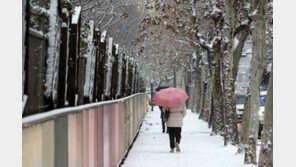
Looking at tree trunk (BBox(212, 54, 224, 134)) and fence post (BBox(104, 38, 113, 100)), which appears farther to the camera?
tree trunk (BBox(212, 54, 224, 134))

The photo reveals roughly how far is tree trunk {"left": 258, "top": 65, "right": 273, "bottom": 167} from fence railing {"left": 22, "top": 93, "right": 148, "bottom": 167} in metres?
2.36

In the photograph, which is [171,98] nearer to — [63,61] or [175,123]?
[175,123]

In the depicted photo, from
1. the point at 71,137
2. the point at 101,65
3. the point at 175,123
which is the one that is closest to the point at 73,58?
the point at 71,137

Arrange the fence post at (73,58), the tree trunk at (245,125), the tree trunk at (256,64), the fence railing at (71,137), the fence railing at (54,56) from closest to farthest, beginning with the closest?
→ 1. the fence railing at (71,137)
2. the fence railing at (54,56)
3. the fence post at (73,58)
4. the tree trunk at (256,64)
5. the tree trunk at (245,125)

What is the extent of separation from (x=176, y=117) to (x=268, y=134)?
5353 millimetres

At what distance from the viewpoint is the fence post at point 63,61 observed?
501cm

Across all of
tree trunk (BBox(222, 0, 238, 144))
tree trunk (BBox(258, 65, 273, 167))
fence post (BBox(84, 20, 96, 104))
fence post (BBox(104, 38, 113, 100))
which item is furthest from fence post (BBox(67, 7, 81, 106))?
tree trunk (BBox(222, 0, 238, 144))

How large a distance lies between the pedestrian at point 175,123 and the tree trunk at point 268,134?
495 centimetres

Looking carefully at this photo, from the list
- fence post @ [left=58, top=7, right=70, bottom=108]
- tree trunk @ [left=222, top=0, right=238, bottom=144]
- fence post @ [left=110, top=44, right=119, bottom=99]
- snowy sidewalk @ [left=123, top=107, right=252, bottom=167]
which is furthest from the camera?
tree trunk @ [left=222, top=0, right=238, bottom=144]

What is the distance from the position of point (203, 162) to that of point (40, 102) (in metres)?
7.83

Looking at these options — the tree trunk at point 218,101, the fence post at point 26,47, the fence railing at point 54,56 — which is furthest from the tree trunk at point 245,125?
the fence post at point 26,47

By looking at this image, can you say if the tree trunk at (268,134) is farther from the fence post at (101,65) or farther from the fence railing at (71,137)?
the fence post at (101,65)

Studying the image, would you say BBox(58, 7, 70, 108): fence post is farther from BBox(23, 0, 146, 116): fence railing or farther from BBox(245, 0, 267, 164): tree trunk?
BBox(245, 0, 267, 164): tree trunk

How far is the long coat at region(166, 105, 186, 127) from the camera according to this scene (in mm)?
13648
